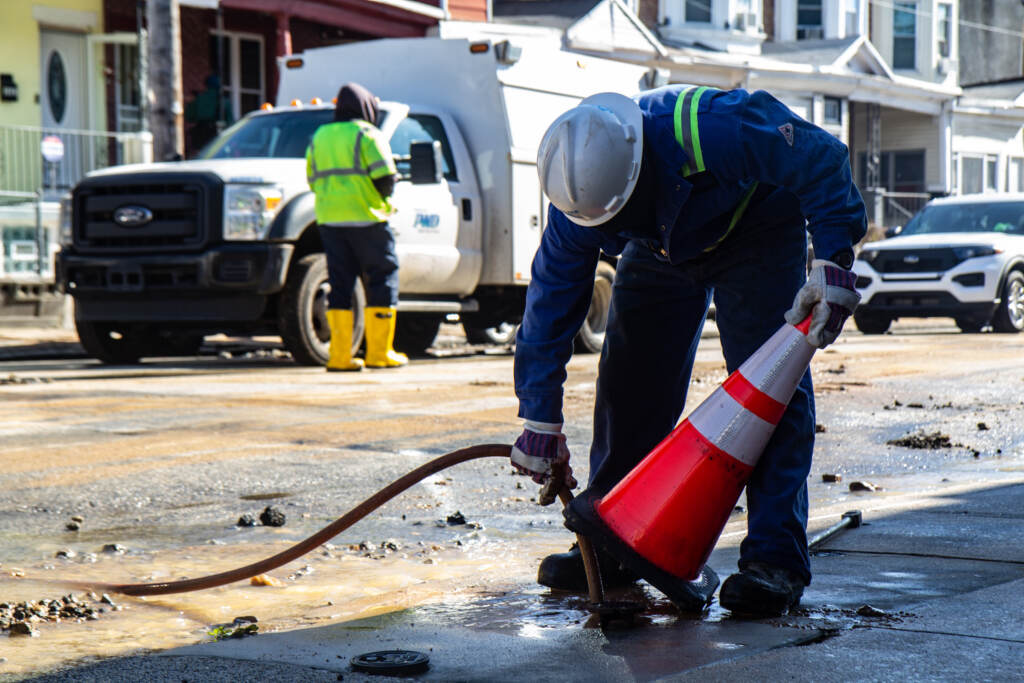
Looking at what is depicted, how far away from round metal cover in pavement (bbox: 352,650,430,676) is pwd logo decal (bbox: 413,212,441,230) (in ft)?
29.1

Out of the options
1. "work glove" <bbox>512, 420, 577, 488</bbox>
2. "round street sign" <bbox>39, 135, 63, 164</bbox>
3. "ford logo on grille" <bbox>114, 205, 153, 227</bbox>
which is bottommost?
"work glove" <bbox>512, 420, 577, 488</bbox>

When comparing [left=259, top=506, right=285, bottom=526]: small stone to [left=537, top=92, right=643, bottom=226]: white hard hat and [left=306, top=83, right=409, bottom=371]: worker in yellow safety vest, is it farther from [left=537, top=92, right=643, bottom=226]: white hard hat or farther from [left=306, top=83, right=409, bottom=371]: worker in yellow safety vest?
[left=306, top=83, right=409, bottom=371]: worker in yellow safety vest

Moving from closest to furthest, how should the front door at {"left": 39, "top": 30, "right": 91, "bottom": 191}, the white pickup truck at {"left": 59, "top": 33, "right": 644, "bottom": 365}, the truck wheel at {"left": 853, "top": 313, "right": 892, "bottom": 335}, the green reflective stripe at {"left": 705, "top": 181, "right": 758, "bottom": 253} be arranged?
the green reflective stripe at {"left": 705, "top": 181, "right": 758, "bottom": 253}, the white pickup truck at {"left": 59, "top": 33, "right": 644, "bottom": 365}, the truck wheel at {"left": 853, "top": 313, "right": 892, "bottom": 335}, the front door at {"left": 39, "top": 30, "right": 91, "bottom": 191}

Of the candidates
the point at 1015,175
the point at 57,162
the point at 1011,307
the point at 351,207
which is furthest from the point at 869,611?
the point at 1015,175

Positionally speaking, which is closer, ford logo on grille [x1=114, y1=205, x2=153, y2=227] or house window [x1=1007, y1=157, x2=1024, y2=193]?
ford logo on grille [x1=114, y1=205, x2=153, y2=227]

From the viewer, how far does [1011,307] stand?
51.4 ft

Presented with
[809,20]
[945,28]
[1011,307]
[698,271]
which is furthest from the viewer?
[945,28]

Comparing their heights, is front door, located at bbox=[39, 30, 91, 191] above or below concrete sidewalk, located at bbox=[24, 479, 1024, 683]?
above

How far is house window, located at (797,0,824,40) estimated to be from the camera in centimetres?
3186

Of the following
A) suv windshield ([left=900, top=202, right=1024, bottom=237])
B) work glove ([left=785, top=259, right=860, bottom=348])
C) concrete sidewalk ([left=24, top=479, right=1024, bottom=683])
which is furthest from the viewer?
suv windshield ([left=900, top=202, right=1024, bottom=237])

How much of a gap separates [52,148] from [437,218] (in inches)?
269

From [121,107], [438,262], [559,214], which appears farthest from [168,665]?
[121,107]

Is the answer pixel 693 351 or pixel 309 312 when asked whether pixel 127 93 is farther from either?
pixel 693 351

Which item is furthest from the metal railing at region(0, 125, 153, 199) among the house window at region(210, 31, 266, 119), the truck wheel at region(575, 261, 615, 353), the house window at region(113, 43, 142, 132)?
the truck wheel at region(575, 261, 615, 353)
